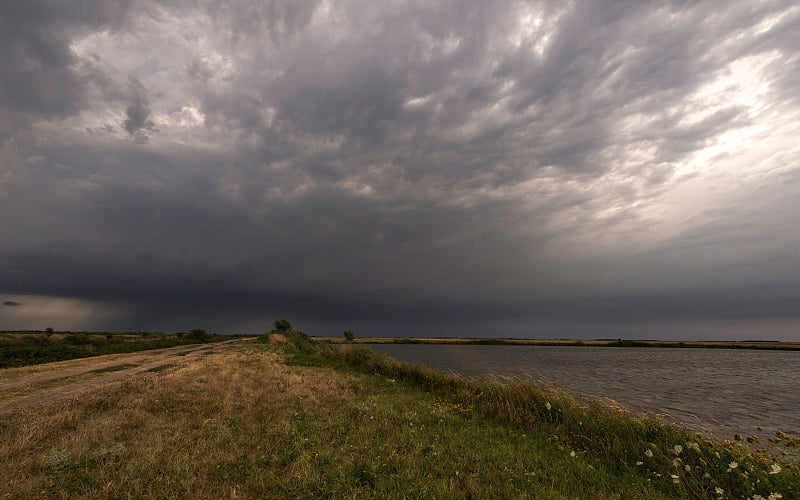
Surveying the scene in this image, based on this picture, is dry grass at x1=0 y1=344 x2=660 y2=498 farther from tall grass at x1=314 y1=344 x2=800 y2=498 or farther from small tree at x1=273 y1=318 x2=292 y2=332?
small tree at x1=273 y1=318 x2=292 y2=332

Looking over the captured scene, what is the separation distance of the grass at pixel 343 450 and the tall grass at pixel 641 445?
5 centimetres

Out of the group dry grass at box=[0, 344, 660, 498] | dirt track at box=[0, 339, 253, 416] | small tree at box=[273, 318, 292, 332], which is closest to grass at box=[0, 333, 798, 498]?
dry grass at box=[0, 344, 660, 498]

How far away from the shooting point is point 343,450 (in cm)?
952

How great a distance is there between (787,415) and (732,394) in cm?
944

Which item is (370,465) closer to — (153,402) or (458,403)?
(458,403)

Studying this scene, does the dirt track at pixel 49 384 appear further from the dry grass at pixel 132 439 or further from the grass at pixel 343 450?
the grass at pixel 343 450

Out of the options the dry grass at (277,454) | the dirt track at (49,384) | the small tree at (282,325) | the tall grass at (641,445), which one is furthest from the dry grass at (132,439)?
the small tree at (282,325)

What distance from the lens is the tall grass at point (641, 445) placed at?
7422 mm

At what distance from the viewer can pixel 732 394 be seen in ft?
96.4

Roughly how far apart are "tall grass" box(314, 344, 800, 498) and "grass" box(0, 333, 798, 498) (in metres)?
0.05

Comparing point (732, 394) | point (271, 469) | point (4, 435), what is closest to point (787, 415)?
point (732, 394)

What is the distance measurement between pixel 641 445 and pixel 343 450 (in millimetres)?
8654

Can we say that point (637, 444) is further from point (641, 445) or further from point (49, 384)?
point (49, 384)

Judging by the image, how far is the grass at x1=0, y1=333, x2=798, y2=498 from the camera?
7410 mm
